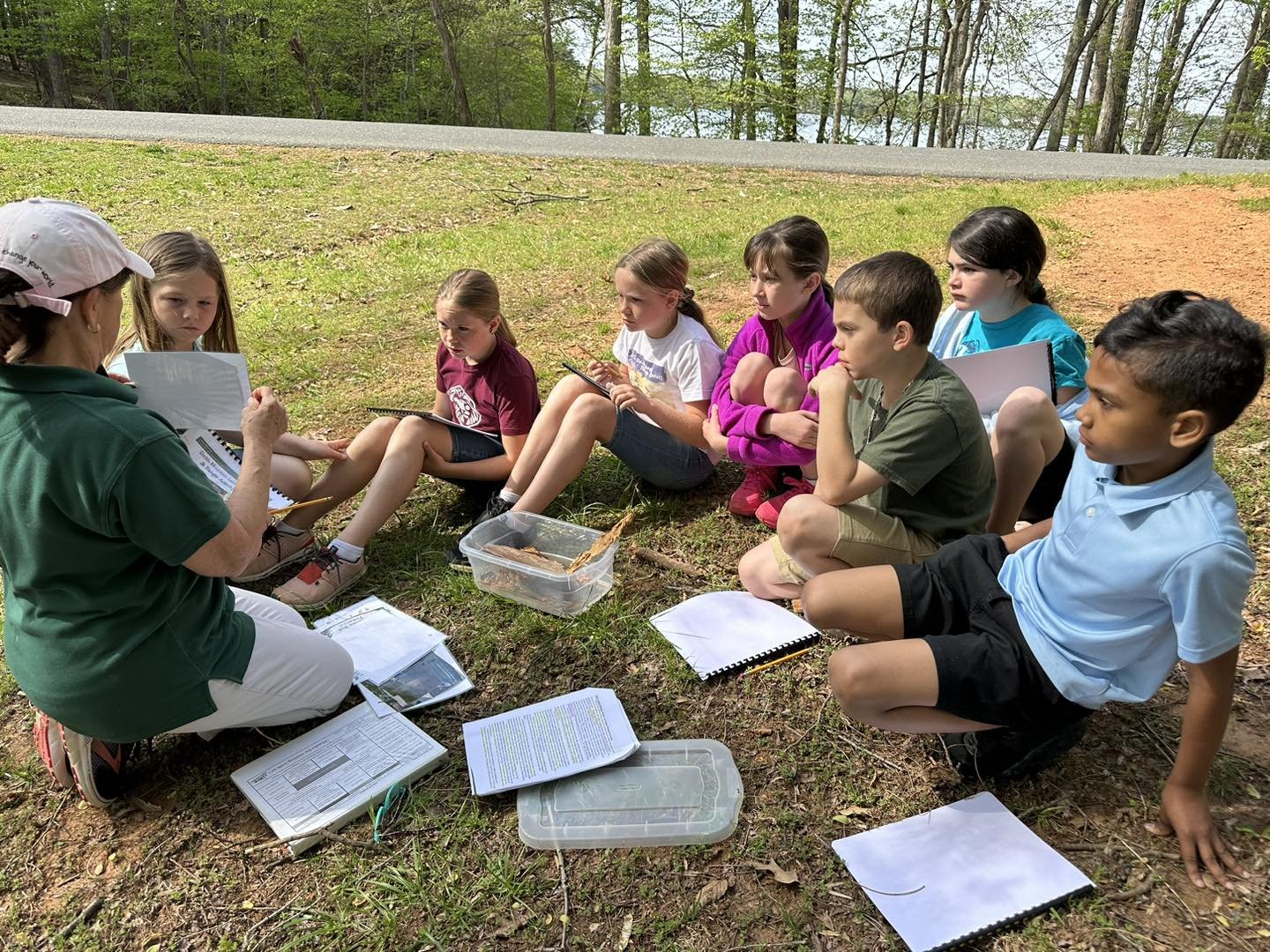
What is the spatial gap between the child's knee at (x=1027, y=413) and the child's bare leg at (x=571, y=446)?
1337 mm

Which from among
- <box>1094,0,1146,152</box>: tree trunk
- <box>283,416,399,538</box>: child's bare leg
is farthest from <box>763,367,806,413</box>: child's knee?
<box>1094,0,1146,152</box>: tree trunk

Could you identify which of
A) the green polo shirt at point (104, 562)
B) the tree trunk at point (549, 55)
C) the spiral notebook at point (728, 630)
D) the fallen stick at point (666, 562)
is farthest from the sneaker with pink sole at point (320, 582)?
the tree trunk at point (549, 55)

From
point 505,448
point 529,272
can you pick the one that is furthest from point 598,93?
point 505,448

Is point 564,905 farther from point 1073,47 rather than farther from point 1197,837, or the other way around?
point 1073,47

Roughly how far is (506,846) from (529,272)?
16.6ft

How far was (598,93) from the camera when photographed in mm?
25734

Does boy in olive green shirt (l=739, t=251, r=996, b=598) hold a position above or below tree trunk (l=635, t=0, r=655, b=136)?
below

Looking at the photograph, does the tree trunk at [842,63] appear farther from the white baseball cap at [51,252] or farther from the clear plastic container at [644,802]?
the white baseball cap at [51,252]

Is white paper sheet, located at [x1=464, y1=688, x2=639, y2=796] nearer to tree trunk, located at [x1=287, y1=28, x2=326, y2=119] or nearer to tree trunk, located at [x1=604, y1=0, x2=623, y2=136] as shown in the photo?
tree trunk, located at [x1=604, y1=0, x2=623, y2=136]

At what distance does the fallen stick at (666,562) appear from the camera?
9.61 feet

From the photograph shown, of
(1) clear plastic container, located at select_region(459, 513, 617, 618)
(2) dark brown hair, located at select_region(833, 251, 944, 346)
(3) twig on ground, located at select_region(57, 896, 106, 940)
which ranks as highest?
(2) dark brown hair, located at select_region(833, 251, 944, 346)

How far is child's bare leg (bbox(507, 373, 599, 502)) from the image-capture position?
3.14 m

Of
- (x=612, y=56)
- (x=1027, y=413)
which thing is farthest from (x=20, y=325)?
(x=612, y=56)

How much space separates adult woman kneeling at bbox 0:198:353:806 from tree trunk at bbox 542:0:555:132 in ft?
77.6
